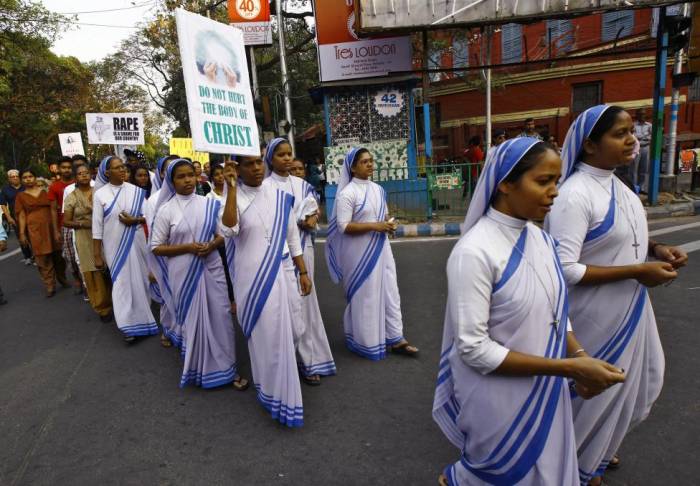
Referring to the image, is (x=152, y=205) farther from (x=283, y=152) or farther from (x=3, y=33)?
(x=3, y=33)

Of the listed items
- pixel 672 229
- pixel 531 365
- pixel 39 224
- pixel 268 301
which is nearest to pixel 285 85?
pixel 39 224

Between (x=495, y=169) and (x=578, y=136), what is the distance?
804mm

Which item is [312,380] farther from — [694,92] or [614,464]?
[694,92]

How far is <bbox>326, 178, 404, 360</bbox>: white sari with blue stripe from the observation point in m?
3.86

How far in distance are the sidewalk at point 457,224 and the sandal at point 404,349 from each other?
17.2ft

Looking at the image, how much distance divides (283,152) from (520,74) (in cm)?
1763

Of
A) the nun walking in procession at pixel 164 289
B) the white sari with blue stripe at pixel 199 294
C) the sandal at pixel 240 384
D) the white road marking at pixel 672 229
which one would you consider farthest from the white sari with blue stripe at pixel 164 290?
the white road marking at pixel 672 229

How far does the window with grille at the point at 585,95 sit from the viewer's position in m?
18.1

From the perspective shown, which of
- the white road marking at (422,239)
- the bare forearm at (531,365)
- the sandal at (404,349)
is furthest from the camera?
the white road marking at (422,239)

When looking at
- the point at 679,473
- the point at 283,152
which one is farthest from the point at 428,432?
the point at 283,152

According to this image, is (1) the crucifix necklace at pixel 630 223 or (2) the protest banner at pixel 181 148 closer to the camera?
(1) the crucifix necklace at pixel 630 223

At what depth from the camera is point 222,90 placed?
2855 mm

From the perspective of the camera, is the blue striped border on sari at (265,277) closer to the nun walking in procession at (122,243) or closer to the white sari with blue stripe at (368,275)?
the white sari with blue stripe at (368,275)

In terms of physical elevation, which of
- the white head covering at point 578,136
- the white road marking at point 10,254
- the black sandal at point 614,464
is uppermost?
the white head covering at point 578,136
